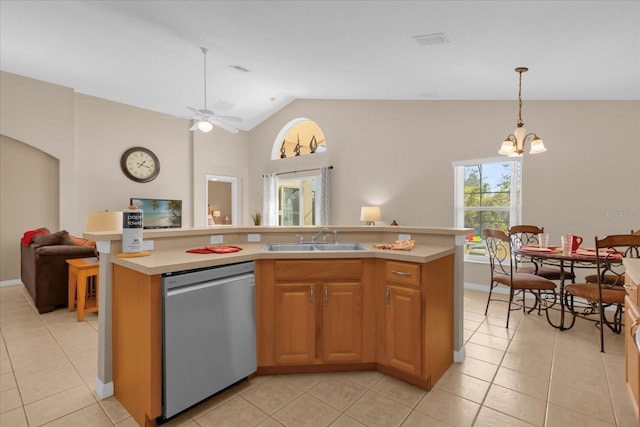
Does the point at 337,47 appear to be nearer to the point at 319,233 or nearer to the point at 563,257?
the point at 319,233

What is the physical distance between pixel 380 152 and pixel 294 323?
13.3 feet

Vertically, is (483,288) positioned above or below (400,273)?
below

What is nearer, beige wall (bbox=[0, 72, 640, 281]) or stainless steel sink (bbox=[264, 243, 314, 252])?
stainless steel sink (bbox=[264, 243, 314, 252])

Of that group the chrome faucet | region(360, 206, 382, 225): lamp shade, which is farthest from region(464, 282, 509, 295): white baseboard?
the chrome faucet

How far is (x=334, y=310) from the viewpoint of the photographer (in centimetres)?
222

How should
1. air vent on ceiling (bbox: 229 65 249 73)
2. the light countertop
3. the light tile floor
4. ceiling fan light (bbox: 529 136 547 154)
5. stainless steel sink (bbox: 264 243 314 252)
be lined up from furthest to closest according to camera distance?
air vent on ceiling (bbox: 229 65 249 73) → ceiling fan light (bbox: 529 136 547 154) → stainless steel sink (bbox: 264 243 314 252) → the light tile floor → the light countertop

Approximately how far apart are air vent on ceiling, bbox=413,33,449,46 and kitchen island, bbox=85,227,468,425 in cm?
174

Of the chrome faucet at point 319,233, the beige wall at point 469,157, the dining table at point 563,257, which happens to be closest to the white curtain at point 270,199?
the beige wall at point 469,157

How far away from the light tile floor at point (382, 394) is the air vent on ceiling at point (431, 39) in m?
2.79

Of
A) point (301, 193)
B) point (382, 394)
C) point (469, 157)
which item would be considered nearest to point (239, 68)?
point (301, 193)

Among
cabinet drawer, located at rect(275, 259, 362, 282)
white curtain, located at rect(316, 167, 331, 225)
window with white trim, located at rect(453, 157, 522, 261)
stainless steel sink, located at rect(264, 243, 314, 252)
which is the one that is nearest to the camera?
cabinet drawer, located at rect(275, 259, 362, 282)

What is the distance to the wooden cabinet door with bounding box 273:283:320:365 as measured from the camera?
7.18ft

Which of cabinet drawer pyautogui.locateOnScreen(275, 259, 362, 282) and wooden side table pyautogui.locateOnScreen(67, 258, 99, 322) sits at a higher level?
cabinet drawer pyautogui.locateOnScreen(275, 259, 362, 282)

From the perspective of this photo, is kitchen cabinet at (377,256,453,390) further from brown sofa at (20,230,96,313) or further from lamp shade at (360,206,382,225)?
brown sofa at (20,230,96,313)
